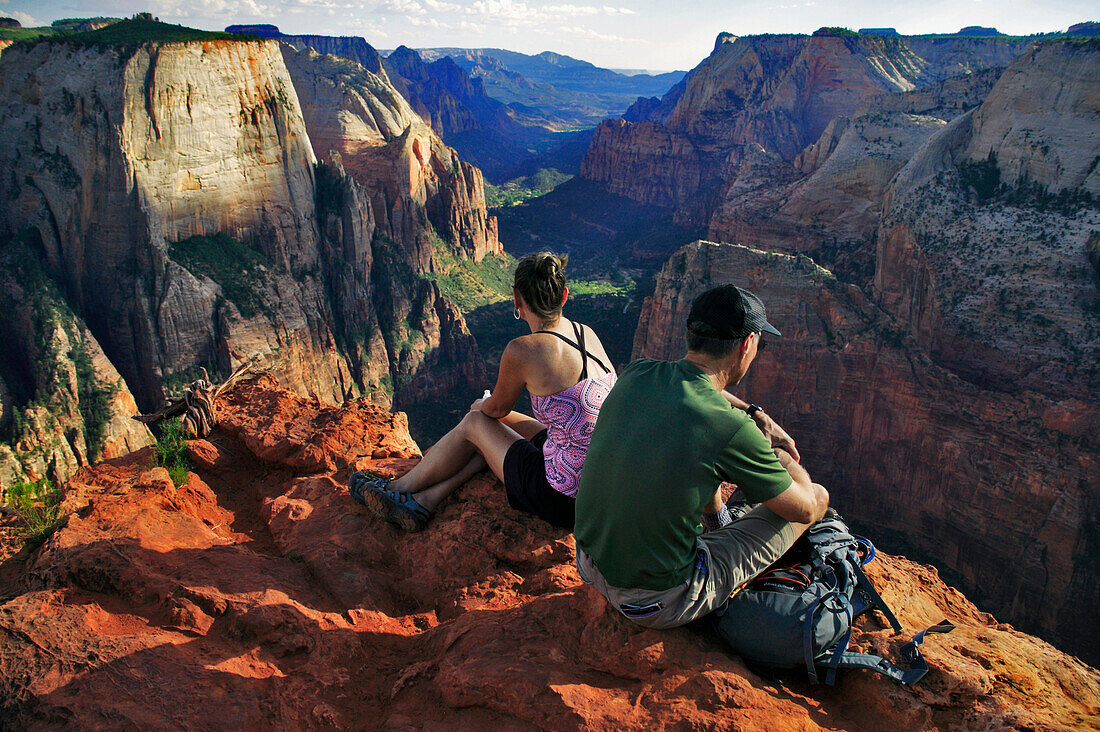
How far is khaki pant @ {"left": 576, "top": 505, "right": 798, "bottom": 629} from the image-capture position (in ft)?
10.5

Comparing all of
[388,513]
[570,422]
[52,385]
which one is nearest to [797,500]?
[570,422]

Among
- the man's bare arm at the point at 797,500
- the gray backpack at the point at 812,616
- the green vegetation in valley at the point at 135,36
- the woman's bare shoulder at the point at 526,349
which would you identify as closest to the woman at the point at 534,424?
Answer: the woman's bare shoulder at the point at 526,349

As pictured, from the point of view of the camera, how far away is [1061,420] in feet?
67.2

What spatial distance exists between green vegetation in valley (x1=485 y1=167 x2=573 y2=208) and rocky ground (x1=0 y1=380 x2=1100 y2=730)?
8157 centimetres

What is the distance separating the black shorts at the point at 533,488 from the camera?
455 cm

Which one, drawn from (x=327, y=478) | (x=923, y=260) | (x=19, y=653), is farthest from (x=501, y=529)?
(x=923, y=260)

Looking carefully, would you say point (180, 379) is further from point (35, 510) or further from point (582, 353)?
point (582, 353)

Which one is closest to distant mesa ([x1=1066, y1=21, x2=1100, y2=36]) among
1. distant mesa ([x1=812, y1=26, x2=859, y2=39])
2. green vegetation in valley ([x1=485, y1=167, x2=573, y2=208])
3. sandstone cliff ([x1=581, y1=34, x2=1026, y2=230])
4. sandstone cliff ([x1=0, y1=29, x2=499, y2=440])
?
sandstone cliff ([x1=581, y1=34, x2=1026, y2=230])

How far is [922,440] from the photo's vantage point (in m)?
24.0

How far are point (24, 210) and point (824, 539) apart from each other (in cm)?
3583

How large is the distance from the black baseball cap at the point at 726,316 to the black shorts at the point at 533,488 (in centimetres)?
175

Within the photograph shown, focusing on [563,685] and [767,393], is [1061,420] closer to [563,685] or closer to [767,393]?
[767,393]

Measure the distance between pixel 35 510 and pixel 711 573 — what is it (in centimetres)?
499

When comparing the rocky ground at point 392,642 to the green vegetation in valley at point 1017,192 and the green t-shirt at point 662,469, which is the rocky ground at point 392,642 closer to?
the green t-shirt at point 662,469
